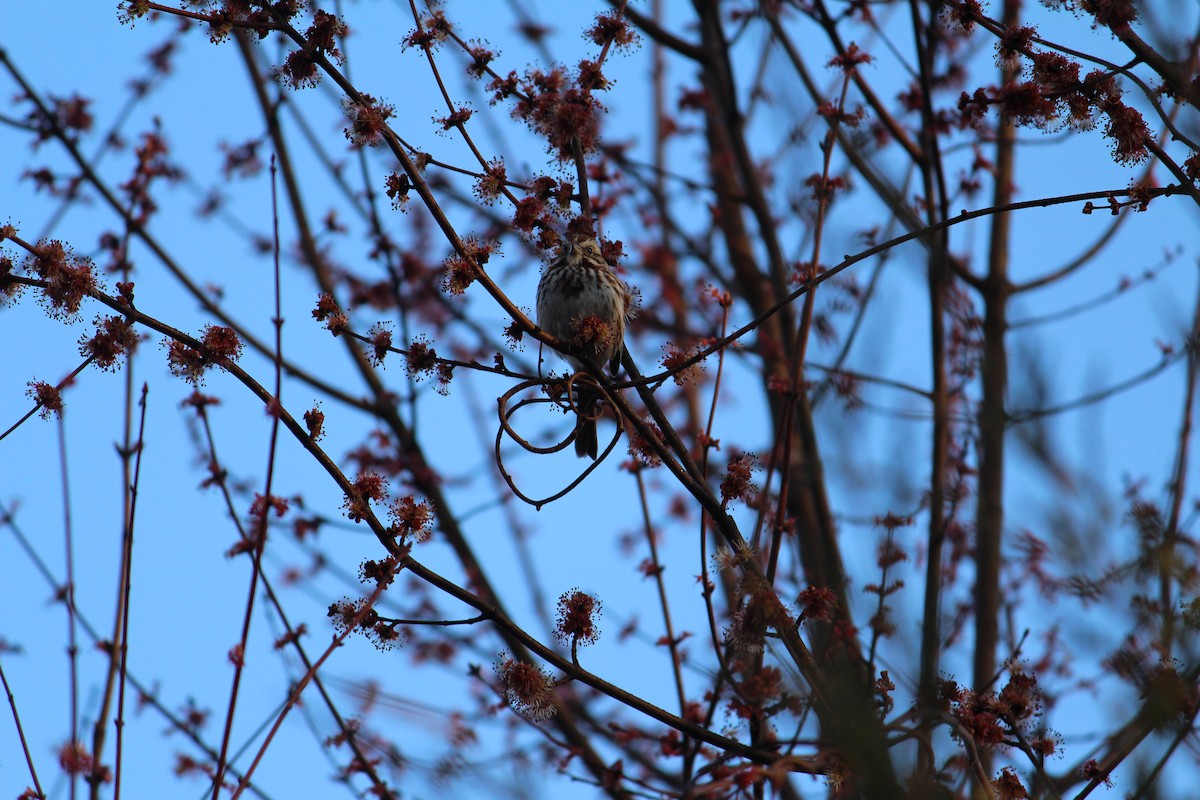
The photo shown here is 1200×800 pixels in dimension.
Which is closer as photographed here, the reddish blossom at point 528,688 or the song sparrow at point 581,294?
the reddish blossom at point 528,688

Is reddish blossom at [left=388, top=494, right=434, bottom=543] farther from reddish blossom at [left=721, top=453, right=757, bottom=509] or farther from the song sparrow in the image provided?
the song sparrow

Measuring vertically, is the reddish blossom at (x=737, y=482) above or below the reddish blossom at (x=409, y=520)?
above

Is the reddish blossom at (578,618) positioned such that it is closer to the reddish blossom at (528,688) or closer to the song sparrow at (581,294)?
the reddish blossom at (528,688)

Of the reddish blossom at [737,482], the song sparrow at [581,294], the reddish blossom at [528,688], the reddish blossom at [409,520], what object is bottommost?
the reddish blossom at [528,688]

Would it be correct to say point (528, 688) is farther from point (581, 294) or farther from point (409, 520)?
point (581, 294)

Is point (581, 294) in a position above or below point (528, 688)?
above

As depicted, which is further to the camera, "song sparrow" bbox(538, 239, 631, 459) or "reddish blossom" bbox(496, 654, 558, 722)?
"song sparrow" bbox(538, 239, 631, 459)

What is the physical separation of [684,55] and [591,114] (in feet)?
11.2

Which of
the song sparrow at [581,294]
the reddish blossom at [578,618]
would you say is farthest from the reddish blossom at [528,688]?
the song sparrow at [581,294]

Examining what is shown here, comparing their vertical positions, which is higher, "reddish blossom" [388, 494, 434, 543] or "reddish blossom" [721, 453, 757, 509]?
"reddish blossom" [721, 453, 757, 509]

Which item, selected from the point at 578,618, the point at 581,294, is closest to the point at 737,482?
the point at 578,618

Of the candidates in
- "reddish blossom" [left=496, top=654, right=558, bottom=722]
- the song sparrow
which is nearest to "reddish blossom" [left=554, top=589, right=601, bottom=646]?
"reddish blossom" [left=496, top=654, right=558, bottom=722]

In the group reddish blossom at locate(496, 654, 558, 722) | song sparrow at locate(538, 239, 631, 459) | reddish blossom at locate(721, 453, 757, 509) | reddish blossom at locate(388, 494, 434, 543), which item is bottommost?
reddish blossom at locate(496, 654, 558, 722)

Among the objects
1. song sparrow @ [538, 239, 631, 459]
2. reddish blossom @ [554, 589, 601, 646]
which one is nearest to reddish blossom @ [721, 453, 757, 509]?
reddish blossom @ [554, 589, 601, 646]
